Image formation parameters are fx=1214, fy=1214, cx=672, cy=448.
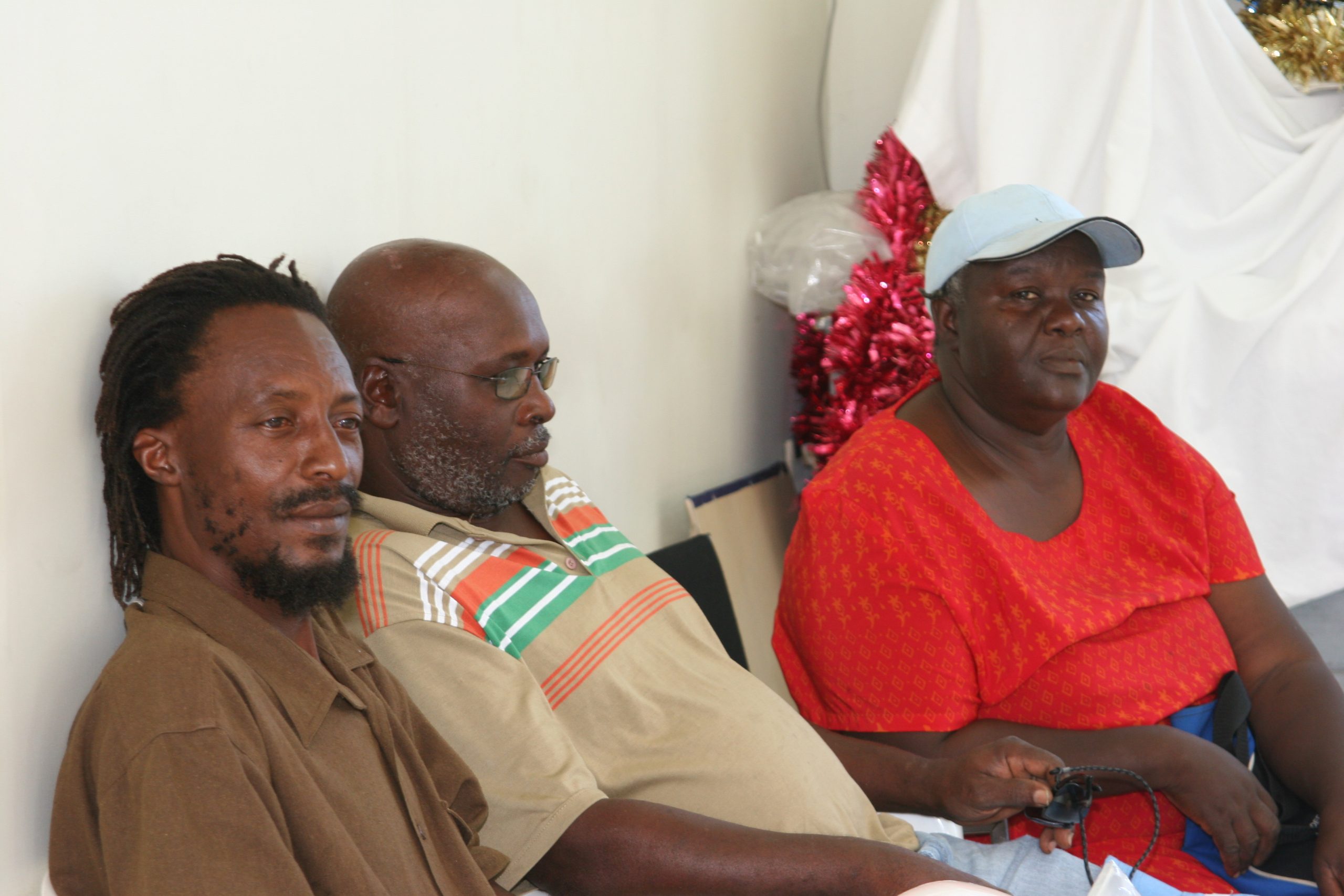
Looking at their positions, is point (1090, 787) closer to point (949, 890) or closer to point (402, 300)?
point (949, 890)

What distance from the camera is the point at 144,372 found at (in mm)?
1411

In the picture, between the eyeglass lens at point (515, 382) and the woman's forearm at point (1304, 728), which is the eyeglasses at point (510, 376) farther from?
the woman's forearm at point (1304, 728)

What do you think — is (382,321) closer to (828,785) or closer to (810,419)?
(828,785)

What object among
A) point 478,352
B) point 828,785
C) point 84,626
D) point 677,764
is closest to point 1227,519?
point 828,785

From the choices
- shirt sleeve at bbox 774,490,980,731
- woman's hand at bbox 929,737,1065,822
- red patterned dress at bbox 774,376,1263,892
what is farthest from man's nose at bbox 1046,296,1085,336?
woman's hand at bbox 929,737,1065,822

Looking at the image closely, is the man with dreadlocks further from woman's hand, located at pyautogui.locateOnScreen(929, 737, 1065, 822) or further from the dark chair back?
the dark chair back

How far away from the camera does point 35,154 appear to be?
1.37 m

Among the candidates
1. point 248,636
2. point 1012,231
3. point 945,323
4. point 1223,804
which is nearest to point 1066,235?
point 1012,231

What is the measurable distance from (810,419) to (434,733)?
2.20 m

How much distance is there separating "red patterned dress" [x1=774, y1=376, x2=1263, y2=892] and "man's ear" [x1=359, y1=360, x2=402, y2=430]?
779 millimetres

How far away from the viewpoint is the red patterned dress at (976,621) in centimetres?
210

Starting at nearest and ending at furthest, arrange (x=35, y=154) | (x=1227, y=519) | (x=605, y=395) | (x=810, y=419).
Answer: (x=35, y=154), (x=1227, y=519), (x=605, y=395), (x=810, y=419)

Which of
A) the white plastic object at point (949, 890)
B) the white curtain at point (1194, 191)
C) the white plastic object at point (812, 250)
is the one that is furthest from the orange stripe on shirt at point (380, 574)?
the white curtain at point (1194, 191)

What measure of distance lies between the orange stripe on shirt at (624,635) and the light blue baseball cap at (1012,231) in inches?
34.7
